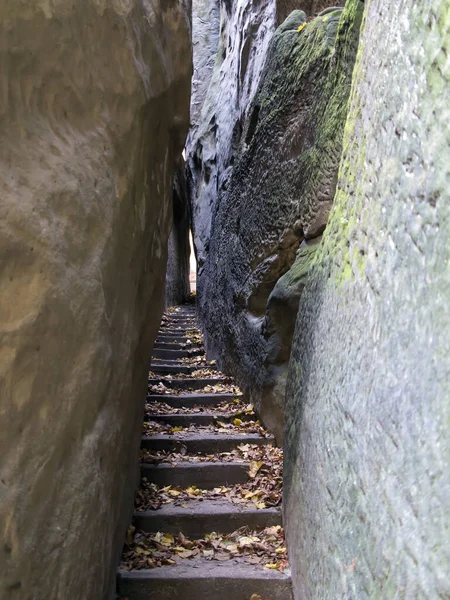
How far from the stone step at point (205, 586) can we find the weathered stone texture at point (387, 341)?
307 millimetres

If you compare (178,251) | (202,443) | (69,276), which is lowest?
(202,443)

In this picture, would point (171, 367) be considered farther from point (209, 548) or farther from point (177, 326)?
point (177, 326)

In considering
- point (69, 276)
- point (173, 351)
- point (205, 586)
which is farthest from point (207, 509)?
point (173, 351)

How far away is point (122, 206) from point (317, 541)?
5.66 feet

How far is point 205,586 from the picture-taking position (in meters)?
2.89

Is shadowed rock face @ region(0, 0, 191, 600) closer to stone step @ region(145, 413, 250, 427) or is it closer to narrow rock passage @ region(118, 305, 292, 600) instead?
narrow rock passage @ region(118, 305, 292, 600)

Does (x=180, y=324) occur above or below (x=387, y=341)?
below

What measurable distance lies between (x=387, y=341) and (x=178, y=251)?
13526 mm

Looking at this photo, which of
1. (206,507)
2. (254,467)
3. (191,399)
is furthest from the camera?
(191,399)

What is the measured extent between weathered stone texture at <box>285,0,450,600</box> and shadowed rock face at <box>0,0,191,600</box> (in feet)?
3.19

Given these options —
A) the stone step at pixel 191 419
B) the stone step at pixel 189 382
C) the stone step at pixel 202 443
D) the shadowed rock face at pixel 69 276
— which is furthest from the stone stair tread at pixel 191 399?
the shadowed rock face at pixel 69 276

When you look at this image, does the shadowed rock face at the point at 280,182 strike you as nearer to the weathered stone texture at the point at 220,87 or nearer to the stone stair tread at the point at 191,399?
the stone stair tread at the point at 191,399

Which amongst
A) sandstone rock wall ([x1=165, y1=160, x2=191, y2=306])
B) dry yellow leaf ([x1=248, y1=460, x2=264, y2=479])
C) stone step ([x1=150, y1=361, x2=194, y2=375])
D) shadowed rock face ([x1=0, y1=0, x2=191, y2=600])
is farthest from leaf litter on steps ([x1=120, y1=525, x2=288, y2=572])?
sandstone rock wall ([x1=165, y1=160, x2=191, y2=306])

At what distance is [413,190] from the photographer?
154 cm
